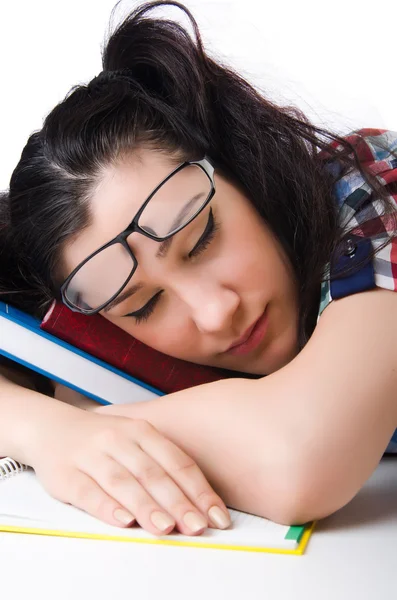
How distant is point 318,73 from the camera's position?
211cm

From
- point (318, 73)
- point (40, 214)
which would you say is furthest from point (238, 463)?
point (318, 73)

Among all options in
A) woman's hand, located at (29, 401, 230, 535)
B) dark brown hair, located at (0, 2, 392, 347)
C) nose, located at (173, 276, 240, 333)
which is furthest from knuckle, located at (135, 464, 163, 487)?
dark brown hair, located at (0, 2, 392, 347)

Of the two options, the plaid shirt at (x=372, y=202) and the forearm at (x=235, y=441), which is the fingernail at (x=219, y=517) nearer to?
the forearm at (x=235, y=441)

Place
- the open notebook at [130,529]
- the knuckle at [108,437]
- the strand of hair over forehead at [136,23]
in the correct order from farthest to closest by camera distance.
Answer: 1. the strand of hair over forehead at [136,23]
2. the knuckle at [108,437]
3. the open notebook at [130,529]

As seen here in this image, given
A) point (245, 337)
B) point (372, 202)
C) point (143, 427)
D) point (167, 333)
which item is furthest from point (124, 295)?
point (372, 202)

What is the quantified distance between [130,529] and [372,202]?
0.62m

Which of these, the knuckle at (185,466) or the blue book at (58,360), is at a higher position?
the knuckle at (185,466)

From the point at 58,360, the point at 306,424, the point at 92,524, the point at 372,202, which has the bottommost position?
the point at 58,360

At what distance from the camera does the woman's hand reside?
97cm

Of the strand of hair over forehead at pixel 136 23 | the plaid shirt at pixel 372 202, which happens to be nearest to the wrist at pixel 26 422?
the plaid shirt at pixel 372 202

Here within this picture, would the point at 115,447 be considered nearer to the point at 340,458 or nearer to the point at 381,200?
the point at 340,458

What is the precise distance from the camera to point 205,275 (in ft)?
4.13

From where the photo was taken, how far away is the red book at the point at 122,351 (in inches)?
57.9

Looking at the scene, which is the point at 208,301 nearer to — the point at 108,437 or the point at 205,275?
the point at 205,275
